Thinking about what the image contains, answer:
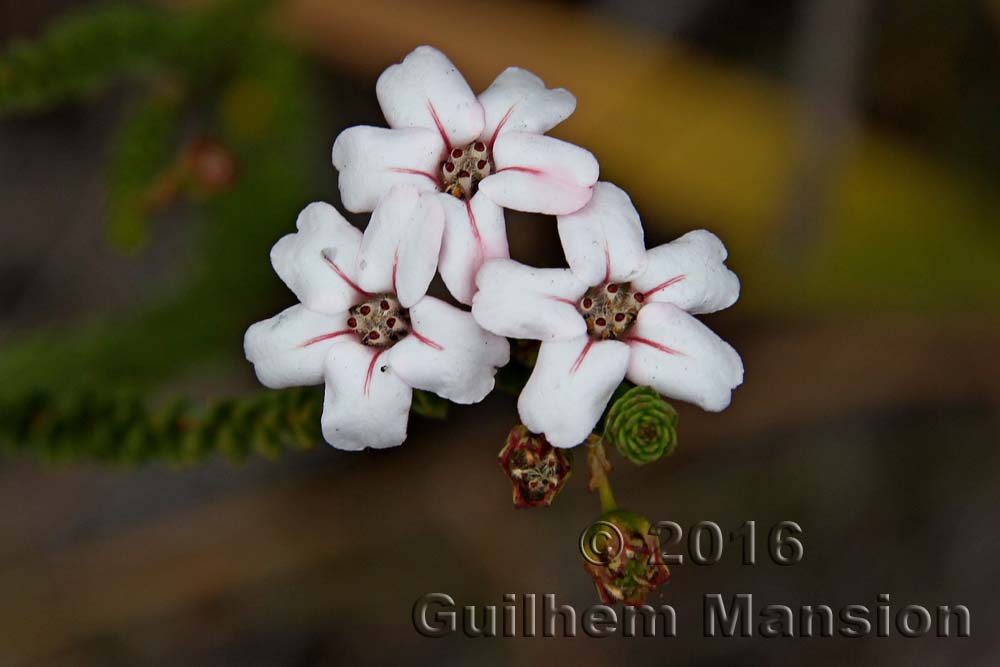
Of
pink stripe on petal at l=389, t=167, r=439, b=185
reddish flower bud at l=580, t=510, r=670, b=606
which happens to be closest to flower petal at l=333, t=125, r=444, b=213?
pink stripe on petal at l=389, t=167, r=439, b=185

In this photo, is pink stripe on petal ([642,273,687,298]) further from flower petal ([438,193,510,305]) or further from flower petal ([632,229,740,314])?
flower petal ([438,193,510,305])

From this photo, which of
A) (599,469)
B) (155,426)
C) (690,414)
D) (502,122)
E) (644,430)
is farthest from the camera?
(690,414)

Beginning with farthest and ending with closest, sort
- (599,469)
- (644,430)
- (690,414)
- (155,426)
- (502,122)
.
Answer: (690,414) → (155,426) → (502,122) → (599,469) → (644,430)

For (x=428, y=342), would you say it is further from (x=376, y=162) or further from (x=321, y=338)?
(x=376, y=162)

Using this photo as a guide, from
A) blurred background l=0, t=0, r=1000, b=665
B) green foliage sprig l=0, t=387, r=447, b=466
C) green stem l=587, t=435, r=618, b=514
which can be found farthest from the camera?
blurred background l=0, t=0, r=1000, b=665

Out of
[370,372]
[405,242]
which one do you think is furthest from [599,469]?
[405,242]

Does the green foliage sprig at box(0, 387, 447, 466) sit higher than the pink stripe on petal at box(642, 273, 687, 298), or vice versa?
the pink stripe on petal at box(642, 273, 687, 298)

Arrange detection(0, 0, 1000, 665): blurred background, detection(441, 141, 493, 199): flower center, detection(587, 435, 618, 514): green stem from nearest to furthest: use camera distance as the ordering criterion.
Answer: detection(587, 435, 618, 514): green stem
detection(441, 141, 493, 199): flower center
detection(0, 0, 1000, 665): blurred background

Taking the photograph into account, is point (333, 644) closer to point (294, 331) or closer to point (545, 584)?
point (545, 584)

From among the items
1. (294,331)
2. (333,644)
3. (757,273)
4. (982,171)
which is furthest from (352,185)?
(982,171)
